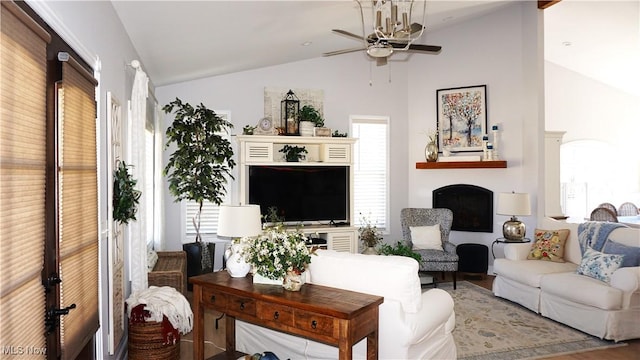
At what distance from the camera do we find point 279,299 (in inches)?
107

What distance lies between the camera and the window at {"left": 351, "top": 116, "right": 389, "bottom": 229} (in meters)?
7.72

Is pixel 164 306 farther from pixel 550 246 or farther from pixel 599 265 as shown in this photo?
pixel 550 246

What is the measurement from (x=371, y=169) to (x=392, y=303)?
16.3ft

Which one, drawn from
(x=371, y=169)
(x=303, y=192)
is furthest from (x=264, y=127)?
(x=371, y=169)

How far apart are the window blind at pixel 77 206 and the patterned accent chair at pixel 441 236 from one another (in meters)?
4.38

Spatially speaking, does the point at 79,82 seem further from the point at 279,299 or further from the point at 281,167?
the point at 281,167

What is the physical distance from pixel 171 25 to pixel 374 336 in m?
3.03

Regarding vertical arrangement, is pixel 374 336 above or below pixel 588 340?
above

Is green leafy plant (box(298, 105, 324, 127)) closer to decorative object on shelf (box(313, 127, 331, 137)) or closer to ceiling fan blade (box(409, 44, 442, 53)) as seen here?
decorative object on shelf (box(313, 127, 331, 137))

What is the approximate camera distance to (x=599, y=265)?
14.5 feet

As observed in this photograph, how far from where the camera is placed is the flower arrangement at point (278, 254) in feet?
9.55

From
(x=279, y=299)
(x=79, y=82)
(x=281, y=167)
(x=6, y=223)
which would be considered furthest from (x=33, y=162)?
(x=281, y=167)

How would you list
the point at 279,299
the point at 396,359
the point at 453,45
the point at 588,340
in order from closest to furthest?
1. the point at 279,299
2. the point at 396,359
3. the point at 588,340
4. the point at 453,45

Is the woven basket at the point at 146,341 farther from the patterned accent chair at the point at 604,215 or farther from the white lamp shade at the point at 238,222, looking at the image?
the patterned accent chair at the point at 604,215
